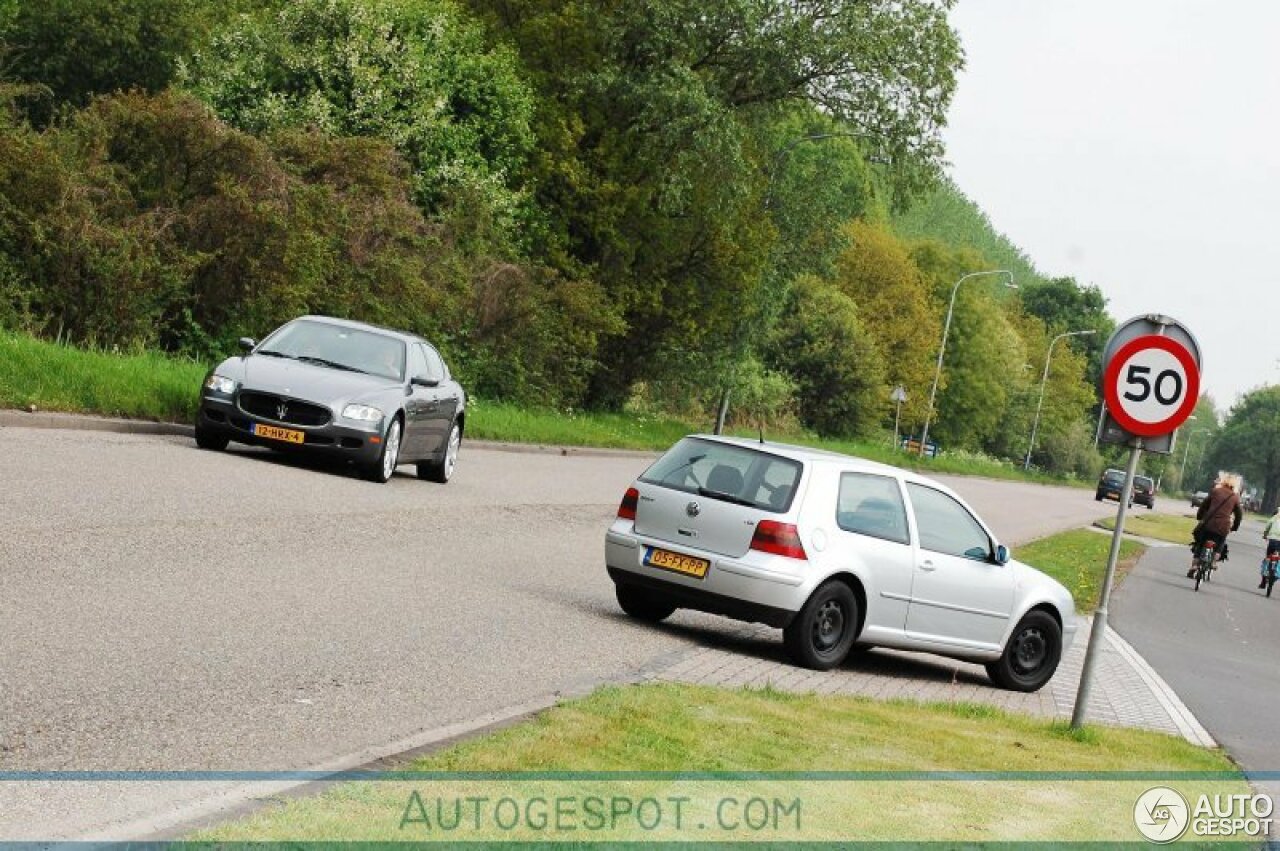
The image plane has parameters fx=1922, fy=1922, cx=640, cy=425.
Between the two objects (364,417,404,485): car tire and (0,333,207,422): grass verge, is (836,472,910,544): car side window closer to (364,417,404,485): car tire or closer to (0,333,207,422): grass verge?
(364,417,404,485): car tire

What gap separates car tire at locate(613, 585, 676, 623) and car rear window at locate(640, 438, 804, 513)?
86cm

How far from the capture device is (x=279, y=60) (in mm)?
39219

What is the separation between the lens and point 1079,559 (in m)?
33.0

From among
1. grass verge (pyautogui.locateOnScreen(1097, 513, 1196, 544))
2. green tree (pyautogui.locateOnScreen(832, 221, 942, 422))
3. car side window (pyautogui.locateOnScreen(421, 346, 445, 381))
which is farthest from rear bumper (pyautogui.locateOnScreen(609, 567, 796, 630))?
green tree (pyautogui.locateOnScreen(832, 221, 942, 422))

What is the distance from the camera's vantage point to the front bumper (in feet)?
64.4

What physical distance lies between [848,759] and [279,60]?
33.1 m

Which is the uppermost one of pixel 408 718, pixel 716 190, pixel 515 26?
pixel 515 26

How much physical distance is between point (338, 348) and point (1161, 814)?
44.9ft

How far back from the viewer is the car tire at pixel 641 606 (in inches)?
542

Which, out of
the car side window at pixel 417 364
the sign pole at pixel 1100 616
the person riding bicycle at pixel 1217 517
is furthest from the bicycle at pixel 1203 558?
the sign pole at pixel 1100 616

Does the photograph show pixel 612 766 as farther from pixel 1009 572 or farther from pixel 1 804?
pixel 1009 572

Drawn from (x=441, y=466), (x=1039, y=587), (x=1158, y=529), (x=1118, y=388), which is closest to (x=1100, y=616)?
(x=1118, y=388)

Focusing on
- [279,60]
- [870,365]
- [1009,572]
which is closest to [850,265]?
[870,365]

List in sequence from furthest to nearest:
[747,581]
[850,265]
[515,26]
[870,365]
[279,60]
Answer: [850,265] → [870,365] → [515,26] → [279,60] → [747,581]
